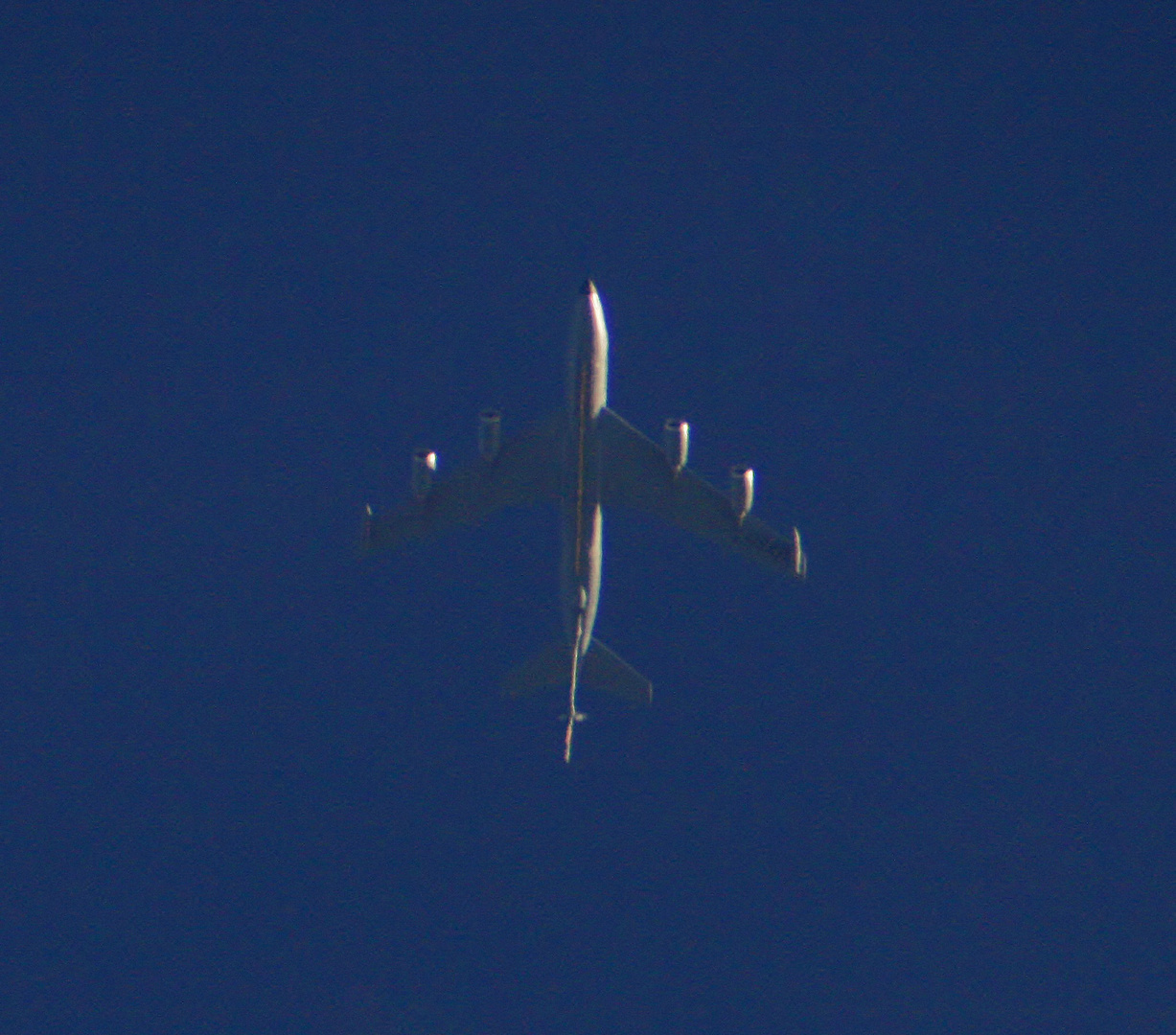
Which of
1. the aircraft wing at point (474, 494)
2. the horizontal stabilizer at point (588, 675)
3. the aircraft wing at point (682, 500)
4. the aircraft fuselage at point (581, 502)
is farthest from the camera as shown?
the horizontal stabilizer at point (588, 675)

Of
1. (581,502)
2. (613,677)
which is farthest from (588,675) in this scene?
(581,502)

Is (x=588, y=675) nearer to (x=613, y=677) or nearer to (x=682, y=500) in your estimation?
(x=613, y=677)

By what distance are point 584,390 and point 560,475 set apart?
Result: 5621 millimetres

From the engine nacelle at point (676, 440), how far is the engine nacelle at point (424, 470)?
898cm

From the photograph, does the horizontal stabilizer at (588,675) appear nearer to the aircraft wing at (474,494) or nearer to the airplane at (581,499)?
the airplane at (581,499)

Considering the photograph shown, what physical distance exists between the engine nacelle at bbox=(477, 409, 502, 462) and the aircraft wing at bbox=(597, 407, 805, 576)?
4521 millimetres

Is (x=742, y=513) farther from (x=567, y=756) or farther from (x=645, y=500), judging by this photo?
(x=567, y=756)

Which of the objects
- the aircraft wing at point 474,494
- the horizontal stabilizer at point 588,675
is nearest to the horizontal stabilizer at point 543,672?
the horizontal stabilizer at point 588,675

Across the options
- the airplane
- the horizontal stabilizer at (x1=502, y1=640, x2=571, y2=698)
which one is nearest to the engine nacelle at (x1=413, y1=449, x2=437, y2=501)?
the airplane

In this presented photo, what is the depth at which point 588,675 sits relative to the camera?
65750 mm

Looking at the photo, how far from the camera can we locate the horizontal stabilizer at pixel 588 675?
6531 centimetres

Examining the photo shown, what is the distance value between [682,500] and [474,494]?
338 inches

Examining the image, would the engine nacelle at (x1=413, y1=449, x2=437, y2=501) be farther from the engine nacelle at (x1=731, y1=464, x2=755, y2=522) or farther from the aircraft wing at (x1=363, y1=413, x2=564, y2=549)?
the engine nacelle at (x1=731, y1=464, x2=755, y2=522)

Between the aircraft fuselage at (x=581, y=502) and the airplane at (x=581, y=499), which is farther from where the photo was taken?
the airplane at (x=581, y=499)
